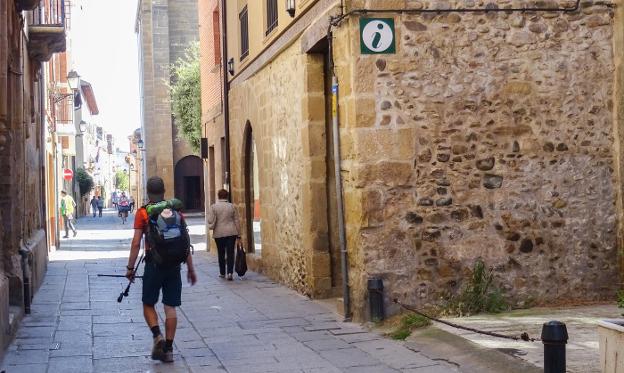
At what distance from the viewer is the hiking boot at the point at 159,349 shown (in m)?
8.05

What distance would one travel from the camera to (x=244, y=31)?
1733cm

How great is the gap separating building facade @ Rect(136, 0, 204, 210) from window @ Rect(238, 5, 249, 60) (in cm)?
2957

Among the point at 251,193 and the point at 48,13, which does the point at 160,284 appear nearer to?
the point at 251,193

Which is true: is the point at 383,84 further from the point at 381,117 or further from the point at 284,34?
the point at 284,34

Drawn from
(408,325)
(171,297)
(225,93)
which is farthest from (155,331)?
(225,93)

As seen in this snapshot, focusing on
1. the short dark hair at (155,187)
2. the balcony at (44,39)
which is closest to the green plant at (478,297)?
the short dark hair at (155,187)

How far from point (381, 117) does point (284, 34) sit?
4.16 metres

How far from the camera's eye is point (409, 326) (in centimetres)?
906

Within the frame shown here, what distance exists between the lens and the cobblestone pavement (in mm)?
7855

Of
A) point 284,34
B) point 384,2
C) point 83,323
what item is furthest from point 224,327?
point 284,34

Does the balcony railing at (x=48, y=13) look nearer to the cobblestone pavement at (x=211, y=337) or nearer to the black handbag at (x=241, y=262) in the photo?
the black handbag at (x=241, y=262)

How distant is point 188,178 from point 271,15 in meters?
34.3

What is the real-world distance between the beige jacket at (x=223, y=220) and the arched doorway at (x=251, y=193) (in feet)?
3.89

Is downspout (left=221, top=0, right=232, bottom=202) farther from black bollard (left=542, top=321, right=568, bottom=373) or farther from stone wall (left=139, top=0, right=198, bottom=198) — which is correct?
stone wall (left=139, top=0, right=198, bottom=198)
